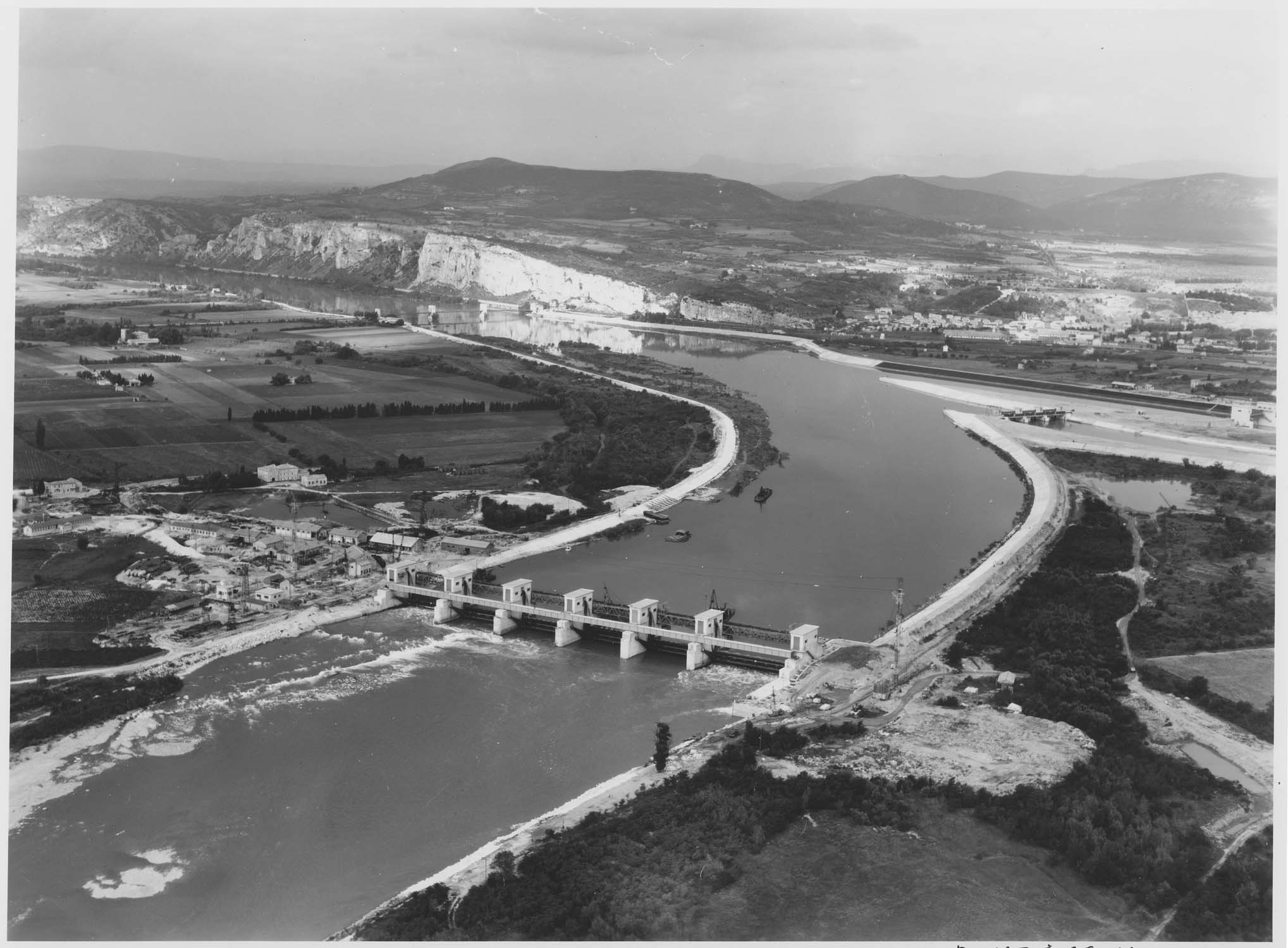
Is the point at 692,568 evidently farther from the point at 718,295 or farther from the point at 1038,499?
the point at 718,295

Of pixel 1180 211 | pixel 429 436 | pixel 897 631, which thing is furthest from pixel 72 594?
pixel 1180 211

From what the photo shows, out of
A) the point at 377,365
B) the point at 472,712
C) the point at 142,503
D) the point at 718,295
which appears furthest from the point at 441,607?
the point at 718,295

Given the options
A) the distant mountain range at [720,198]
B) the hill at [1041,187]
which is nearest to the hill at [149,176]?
the distant mountain range at [720,198]

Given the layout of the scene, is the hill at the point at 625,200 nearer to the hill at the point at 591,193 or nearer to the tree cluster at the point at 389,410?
the hill at the point at 591,193

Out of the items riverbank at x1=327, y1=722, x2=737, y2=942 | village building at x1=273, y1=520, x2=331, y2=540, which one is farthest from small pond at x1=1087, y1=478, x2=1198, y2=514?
village building at x1=273, y1=520, x2=331, y2=540

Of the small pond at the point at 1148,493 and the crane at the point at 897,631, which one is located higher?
the small pond at the point at 1148,493
